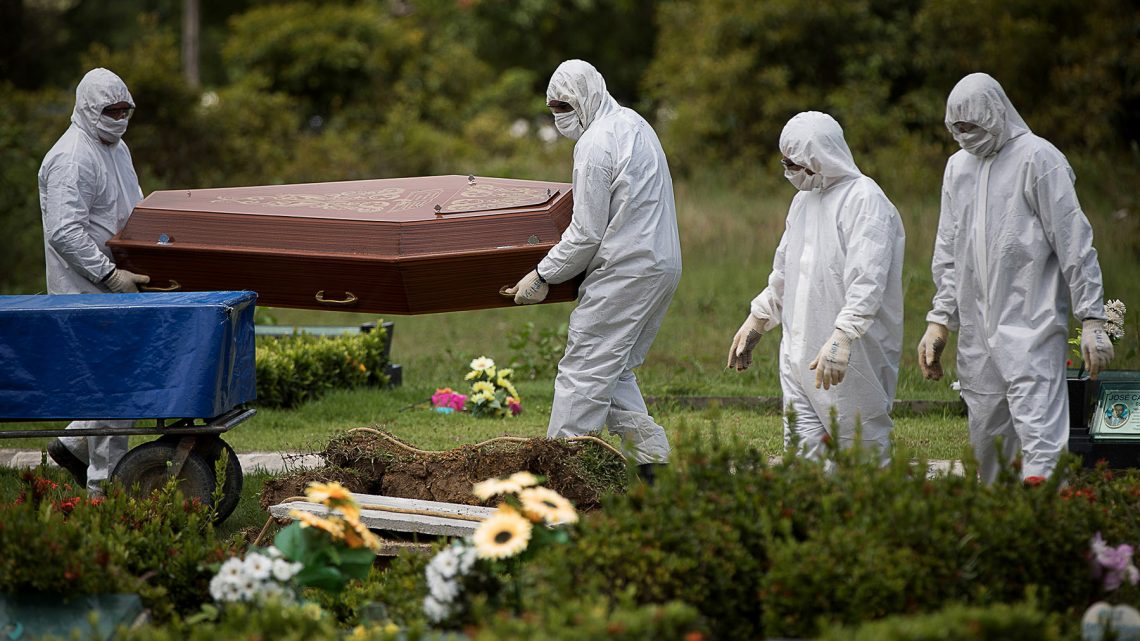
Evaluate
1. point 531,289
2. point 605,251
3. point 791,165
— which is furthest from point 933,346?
point 531,289

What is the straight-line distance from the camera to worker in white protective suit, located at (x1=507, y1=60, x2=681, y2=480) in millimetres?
5492

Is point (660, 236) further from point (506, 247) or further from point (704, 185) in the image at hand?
point (704, 185)

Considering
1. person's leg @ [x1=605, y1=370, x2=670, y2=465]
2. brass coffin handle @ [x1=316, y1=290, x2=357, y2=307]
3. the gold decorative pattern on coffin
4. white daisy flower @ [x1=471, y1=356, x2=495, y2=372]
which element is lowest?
white daisy flower @ [x1=471, y1=356, x2=495, y2=372]

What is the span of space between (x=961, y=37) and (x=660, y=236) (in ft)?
40.8

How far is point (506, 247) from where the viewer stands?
5.67 metres

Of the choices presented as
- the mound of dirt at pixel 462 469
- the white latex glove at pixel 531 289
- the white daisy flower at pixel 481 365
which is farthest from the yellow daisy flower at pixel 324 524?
the white daisy flower at pixel 481 365

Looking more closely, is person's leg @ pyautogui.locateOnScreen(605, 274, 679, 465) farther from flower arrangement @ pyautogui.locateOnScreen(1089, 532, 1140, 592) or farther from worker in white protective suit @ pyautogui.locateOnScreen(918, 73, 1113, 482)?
flower arrangement @ pyautogui.locateOnScreen(1089, 532, 1140, 592)

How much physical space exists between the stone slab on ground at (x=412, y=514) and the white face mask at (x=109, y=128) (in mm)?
2306

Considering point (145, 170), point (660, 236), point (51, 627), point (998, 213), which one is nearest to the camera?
A: point (51, 627)

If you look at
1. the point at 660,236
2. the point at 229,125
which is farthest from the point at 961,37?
the point at 660,236

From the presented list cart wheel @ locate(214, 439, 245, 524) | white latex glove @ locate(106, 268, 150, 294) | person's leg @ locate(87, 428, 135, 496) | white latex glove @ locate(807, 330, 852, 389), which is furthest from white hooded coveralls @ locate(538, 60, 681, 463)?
person's leg @ locate(87, 428, 135, 496)

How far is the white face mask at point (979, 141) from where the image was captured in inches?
198

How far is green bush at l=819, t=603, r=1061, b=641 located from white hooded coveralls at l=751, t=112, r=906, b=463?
75.2 inches

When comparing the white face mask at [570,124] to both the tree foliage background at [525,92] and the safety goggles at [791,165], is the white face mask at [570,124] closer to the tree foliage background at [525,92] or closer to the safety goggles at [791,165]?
the safety goggles at [791,165]
